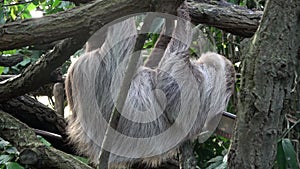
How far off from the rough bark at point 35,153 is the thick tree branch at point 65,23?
0.73 metres

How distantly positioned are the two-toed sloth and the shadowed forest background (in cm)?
29

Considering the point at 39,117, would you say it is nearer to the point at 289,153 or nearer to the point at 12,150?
the point at 12,150

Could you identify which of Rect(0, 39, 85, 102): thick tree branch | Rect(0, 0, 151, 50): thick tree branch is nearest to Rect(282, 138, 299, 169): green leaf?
Rect(0, 0, 151, 50): thick tree branch

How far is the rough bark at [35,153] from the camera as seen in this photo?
306cm

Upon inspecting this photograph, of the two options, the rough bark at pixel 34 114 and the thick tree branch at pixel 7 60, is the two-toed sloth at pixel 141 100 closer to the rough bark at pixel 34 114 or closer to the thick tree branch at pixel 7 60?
the rough bark at pixel 34 114

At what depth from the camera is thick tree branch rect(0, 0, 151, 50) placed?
8.78ft

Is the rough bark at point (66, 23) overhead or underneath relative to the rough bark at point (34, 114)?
overhead

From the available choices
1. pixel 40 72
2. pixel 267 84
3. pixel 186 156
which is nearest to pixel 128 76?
pixel 267 84

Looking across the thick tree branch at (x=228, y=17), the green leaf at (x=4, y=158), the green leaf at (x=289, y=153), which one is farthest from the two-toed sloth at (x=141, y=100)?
the green leaf at (x=289, y=153)

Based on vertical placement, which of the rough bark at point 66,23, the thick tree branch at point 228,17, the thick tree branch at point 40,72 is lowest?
the thick tree branch at point 40,72

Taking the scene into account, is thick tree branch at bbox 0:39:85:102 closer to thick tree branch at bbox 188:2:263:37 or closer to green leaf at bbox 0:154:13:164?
green leaf at bbox 0:154:13:164

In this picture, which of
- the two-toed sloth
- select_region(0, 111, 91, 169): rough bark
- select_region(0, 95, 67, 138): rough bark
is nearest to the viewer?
select_region(0, 111, 91, 169): rough bark

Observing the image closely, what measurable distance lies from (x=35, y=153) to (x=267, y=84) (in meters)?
1.72

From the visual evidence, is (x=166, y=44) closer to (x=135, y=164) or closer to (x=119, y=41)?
(x=119, y=41)
